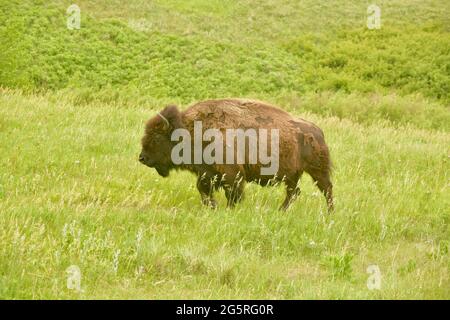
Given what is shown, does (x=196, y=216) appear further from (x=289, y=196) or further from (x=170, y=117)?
(x=289, y=196)

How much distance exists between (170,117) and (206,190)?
1078 millimetres

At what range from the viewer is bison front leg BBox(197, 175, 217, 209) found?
782 centimetres

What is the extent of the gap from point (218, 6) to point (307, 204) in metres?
31.6

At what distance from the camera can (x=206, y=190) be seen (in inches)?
312

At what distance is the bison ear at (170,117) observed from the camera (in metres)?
7.83

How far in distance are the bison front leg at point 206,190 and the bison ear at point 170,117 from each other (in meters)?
0.76

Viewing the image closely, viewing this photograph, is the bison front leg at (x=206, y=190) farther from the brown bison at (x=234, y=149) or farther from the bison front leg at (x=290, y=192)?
the bison front leg at (x=290, y=192)

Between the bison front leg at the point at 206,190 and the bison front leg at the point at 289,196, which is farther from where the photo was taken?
the bison front leg at the point at 289,196

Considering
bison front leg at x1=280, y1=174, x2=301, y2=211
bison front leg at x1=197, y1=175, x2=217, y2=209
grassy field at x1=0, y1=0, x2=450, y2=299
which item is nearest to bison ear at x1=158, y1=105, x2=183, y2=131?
bison front leg at x1=197, y1=175, x2=217, y2=209

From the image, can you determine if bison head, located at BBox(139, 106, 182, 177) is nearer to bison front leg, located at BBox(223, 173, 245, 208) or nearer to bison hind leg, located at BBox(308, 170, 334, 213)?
bison front leg, located at BBox(223, 173, 245, 208)

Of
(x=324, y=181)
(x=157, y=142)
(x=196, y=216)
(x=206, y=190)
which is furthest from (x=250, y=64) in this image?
(x=196, y=216)

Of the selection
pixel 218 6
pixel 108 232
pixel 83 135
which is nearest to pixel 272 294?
pixel 108 232

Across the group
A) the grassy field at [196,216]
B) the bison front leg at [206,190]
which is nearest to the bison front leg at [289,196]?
the grassy field at [196,216]

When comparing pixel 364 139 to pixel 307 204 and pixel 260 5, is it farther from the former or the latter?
pixel 260 5
